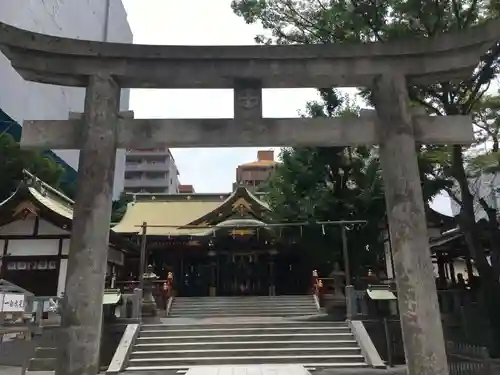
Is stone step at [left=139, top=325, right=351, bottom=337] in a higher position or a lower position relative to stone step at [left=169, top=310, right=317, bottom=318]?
lower

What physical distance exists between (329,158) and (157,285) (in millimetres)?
8975

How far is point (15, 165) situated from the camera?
24953mm

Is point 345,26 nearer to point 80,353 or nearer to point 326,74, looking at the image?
point 326,74

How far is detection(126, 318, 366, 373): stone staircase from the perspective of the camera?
440 inches

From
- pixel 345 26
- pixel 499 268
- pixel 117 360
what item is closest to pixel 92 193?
pixel 117 360

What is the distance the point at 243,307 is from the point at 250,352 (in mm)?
6979

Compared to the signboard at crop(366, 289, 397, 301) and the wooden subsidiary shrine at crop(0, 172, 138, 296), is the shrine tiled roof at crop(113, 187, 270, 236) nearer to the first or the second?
the wooden subsidiary shrine at crop(0, 172, 138, 296)

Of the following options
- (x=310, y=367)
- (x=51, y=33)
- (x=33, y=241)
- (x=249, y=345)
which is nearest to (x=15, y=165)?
(x=33, y=241)

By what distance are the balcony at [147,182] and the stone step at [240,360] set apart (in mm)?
60620

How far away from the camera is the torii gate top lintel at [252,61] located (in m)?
6.42

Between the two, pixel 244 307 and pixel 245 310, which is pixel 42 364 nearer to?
pixel 245 310

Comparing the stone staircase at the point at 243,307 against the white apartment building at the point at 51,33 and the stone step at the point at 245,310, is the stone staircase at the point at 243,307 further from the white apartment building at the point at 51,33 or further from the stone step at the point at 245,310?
the white apartment building at the point at 51,33

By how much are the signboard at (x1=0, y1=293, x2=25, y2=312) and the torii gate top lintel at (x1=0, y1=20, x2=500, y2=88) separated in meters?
3.88

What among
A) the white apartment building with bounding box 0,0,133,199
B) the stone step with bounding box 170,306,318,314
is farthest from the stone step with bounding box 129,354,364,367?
the white apartment building with bounding box 0,0,133,199
